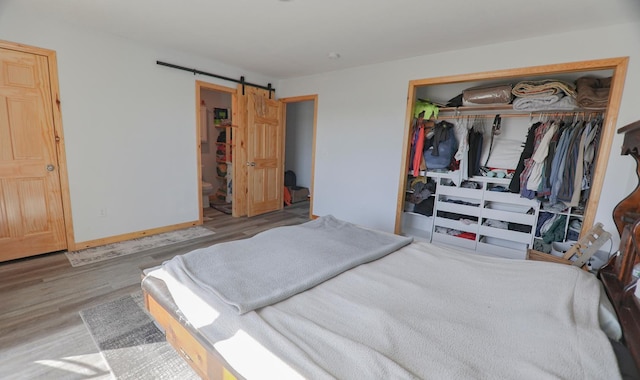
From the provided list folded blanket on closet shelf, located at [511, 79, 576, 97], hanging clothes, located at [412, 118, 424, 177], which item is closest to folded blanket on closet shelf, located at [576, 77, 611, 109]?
folded blanket on closet shelf, located at [511, 79, 576, 97]

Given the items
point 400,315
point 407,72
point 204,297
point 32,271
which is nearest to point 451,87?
point 407,72

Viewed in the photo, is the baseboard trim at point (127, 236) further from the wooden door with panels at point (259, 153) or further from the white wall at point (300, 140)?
the white wall at point (300, 140)

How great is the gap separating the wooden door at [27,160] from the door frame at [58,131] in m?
0.03

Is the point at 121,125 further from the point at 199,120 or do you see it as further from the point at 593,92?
the point at 593,92

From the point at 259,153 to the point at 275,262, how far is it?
3.33 meters

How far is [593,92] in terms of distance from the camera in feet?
8.83

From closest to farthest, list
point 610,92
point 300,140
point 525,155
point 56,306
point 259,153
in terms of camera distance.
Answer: point 56,306, point 610,92, point 525,155, point 259,153, point 300,140

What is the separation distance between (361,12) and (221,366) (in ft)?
8.41

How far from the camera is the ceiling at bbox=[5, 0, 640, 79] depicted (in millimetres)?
2164

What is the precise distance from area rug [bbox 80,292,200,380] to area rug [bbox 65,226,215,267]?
1.05 m

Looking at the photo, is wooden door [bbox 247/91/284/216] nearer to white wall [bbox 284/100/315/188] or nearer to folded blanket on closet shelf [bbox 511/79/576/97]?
white wall [bbox 284/100/315/188]

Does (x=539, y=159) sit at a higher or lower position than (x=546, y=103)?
lower

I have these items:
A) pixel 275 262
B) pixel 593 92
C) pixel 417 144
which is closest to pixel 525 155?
pixel 593 92

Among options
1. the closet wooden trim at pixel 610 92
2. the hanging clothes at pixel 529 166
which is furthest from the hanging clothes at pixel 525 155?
the closet wooden trim at pixel 610 92
